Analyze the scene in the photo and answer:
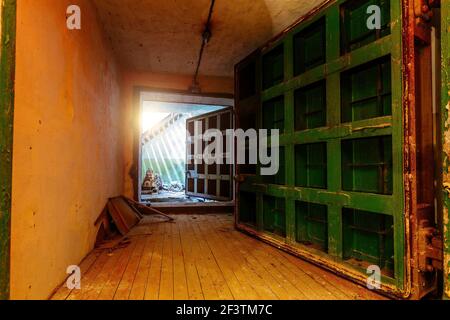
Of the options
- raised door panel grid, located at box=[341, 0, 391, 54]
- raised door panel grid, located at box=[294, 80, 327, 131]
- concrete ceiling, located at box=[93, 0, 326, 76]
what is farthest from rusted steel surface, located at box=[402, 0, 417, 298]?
concrete ceiling, located at box=[93, 0, 326, 76]

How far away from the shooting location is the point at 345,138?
1.96 m

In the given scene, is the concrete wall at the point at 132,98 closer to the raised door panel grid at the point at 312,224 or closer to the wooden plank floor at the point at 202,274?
the wooden plank floor at the point at 202,274

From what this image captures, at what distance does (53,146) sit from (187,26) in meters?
2.20

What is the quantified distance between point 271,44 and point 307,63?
53 centimetres

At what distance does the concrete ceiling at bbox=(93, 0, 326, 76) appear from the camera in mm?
2631

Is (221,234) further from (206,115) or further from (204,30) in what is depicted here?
(206,115)

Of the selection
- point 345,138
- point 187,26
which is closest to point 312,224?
point 345,138

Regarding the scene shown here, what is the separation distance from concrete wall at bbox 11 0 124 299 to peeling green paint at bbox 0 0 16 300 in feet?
0.23

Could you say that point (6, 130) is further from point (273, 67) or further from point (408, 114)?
point (273, 67)

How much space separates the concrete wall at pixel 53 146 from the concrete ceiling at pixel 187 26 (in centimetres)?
42

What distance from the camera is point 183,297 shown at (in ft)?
5.21

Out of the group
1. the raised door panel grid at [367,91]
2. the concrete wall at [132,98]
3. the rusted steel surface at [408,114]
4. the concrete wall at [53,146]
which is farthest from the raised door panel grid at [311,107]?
the concrete wall at [132,98]

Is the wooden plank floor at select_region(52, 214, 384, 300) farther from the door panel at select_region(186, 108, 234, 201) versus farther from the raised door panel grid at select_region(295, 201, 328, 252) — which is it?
the door panel at select_region(186, 108, 234, 201)
